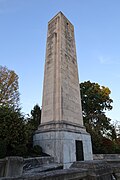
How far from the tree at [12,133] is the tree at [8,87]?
9681mm

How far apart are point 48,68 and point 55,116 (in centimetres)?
500

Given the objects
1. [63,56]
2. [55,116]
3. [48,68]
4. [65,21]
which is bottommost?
[55,116]

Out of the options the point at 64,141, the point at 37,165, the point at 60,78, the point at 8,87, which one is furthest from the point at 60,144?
the point at 8,87

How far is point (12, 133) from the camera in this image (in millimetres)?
8117

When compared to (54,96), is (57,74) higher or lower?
higher

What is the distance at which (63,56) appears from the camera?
13.0m

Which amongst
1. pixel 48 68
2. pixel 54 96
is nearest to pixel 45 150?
pixel 54 96

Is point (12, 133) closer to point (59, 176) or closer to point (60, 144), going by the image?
point (60, 144)

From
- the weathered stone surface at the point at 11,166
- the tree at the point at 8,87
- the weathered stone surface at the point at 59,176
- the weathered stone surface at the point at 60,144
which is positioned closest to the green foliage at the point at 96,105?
the tree at the point at 8,87

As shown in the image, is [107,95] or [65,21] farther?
[107,95]

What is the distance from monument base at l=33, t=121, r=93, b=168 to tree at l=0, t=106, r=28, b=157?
6.36 feet

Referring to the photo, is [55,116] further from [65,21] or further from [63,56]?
[65,21]

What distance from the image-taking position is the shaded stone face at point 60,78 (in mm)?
11102

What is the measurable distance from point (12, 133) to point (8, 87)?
12.1 meters
